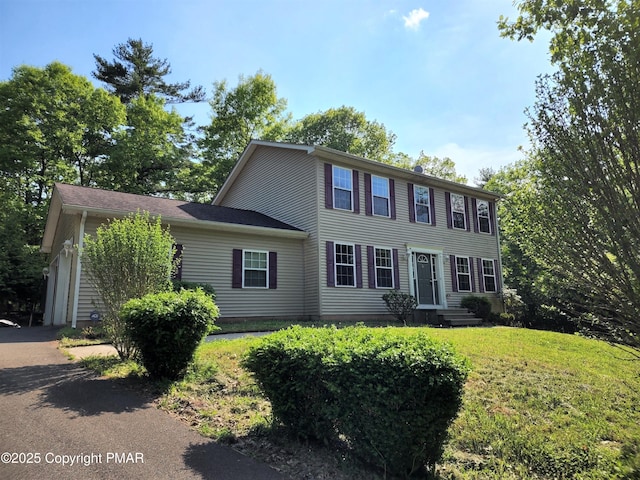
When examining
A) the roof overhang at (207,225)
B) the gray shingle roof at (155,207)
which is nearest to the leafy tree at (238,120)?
the gray shingle roof at (155,207)

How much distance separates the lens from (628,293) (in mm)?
3832

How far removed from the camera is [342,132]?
31.8 metres

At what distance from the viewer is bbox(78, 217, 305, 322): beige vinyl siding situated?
39.2ft

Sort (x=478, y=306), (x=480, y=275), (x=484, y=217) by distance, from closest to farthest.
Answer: (x=478, y=306) → (x=480, y=275) → (x=484, y=217)

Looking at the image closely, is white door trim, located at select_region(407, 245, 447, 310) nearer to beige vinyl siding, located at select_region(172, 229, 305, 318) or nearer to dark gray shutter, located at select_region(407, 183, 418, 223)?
dark gray shutter, located at select_region(407, 183, 418, 223)

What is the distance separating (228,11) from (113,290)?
612 centimetres

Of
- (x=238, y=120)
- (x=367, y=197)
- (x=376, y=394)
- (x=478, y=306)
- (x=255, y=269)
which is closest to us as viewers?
(x=376, y=394)

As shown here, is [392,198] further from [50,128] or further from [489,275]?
[50,128]

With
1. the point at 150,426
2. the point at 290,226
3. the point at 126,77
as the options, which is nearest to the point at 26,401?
the point at 150,426

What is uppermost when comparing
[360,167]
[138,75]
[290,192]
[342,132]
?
[138,75]

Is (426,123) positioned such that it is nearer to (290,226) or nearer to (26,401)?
(290,226)

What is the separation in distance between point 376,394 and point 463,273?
15182 mm

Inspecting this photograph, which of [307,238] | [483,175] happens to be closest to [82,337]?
[307,238]

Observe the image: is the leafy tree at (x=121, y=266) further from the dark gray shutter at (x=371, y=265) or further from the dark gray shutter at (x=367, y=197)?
the dark gray shutter at (x=367, y=197)
